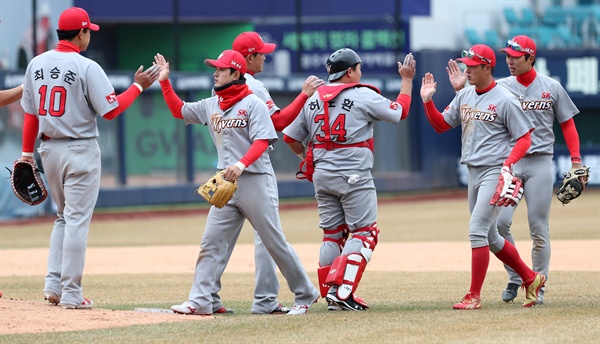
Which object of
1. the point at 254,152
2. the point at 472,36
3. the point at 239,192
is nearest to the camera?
the point at 254,152

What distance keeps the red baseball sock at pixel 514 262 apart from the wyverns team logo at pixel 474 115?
0.95 m

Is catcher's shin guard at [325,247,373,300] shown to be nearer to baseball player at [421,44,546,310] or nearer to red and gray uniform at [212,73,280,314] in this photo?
red and gray uniform at [212,73,280,314]

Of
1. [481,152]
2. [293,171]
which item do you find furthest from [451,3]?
[481,152]

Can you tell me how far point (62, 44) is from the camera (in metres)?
8.00

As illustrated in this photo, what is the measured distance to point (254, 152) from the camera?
24.7 feet

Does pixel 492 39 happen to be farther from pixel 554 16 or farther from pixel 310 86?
pixel 310 86

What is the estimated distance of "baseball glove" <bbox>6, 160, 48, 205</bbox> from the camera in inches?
324

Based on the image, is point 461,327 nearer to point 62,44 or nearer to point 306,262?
point 62,44

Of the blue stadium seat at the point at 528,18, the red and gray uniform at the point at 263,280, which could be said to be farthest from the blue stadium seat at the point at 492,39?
the red and gray uniform at the point at 263,280

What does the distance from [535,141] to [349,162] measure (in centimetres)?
173

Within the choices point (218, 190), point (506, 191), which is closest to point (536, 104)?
point (506, 191)

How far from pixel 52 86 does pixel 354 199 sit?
92.0 inches

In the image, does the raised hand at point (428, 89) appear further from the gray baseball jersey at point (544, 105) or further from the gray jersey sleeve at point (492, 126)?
the gray baseball jersey at point (544, 105)

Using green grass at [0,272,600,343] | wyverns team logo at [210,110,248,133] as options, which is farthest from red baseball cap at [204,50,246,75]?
green grass at [0,272,600,343]
